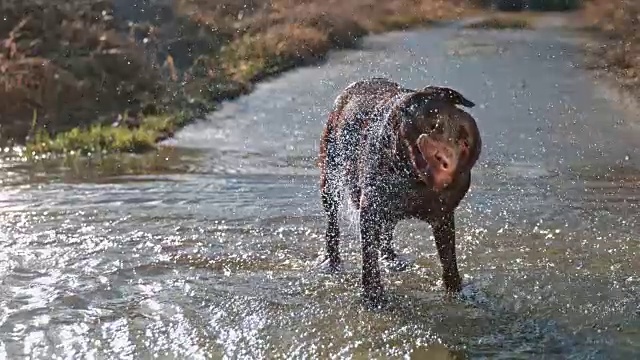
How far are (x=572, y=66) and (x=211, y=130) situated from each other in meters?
5.96

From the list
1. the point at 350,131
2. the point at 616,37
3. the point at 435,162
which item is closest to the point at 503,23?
the point at 616,37

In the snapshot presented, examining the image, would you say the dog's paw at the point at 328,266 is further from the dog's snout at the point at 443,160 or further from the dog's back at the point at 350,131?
the dog's snout at the point at 443,160

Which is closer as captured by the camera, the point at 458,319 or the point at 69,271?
the point at 458,319

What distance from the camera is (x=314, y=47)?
1518cm

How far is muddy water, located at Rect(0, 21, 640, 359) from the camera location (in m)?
4.12

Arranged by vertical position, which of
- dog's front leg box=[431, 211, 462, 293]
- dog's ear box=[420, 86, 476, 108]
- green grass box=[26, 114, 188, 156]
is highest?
dog's ear box=[420, 86, 476, 108]

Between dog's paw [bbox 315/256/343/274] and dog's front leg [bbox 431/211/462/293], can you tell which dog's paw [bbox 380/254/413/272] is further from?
dog's front leg [bbox 431/211/462/293]

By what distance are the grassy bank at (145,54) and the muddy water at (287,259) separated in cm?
111

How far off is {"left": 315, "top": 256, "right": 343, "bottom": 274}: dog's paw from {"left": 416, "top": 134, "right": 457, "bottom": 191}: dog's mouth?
4.79ft

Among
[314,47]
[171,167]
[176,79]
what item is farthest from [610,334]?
[314,47]

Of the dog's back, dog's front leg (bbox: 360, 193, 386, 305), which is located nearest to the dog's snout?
dog's front leg (bbox: 360, 193, 386, 305)

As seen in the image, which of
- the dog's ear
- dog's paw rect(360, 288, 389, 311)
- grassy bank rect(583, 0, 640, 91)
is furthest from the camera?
grassy bank rect(583, 0, 640, 91)

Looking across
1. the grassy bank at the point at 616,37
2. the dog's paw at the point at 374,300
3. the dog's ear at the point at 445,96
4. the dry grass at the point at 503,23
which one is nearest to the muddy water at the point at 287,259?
the dog's paw at the point at 374,300

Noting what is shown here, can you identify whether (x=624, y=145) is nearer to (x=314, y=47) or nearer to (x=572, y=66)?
(x=572, y=66)
